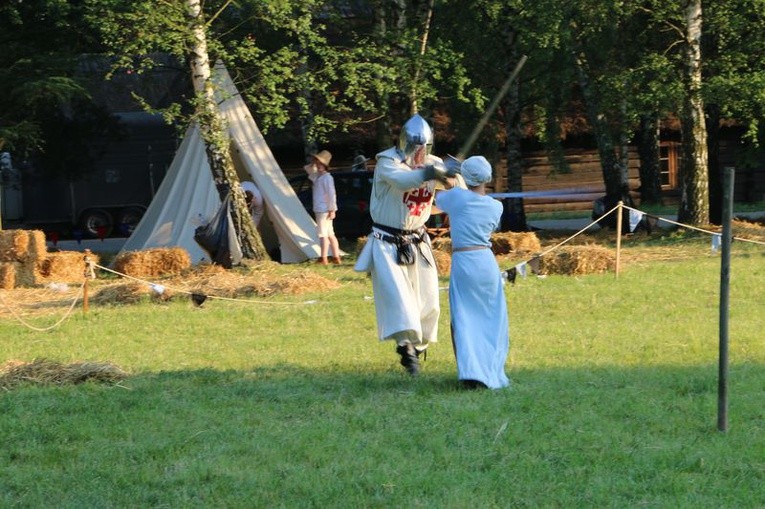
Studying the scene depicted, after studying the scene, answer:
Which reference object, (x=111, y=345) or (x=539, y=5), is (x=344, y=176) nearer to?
(x=539, y=5)

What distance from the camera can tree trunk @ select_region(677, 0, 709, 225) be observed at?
18828 millimetres

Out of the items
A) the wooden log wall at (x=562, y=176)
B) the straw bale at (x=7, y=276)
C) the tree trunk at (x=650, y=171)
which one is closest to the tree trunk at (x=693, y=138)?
the tree trunk at (x=650, y=171)

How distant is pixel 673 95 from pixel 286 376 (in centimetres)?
1132

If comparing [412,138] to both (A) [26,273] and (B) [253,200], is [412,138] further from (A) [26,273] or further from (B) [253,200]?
(B) [253,200]

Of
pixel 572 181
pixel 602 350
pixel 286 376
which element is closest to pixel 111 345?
pixel 286 376

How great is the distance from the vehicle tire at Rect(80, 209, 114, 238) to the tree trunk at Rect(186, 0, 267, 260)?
11.9 m

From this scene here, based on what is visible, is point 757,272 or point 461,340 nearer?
point 461,340

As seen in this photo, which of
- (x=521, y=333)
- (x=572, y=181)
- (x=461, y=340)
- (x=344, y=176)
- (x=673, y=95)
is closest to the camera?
(x=461, y=340)

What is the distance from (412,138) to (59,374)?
296cm

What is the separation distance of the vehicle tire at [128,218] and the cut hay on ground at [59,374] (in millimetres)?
20770

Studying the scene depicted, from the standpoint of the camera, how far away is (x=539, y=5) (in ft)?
60.3

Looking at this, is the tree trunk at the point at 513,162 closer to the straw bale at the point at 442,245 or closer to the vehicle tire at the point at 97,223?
the straw bale at the point at 442,245

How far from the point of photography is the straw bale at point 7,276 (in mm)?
15836

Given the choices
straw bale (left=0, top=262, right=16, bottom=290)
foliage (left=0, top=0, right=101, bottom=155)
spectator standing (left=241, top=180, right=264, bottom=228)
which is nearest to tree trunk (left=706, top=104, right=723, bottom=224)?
spectator standing (left=241, top=180, right=264, bottom=228)
